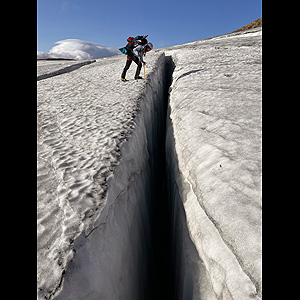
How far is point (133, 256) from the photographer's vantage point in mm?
917

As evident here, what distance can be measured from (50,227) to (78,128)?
75cm

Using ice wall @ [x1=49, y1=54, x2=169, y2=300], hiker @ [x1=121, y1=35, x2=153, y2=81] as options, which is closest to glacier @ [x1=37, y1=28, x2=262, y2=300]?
ice wall @ [x1=49, y1=54, x2=169, y2=300]

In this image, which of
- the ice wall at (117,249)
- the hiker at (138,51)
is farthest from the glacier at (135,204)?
the hiker at (138,51)

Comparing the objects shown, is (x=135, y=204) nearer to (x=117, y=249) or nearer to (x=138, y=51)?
(x=117, y=249)

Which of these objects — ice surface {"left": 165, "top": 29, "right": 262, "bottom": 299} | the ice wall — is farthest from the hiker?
the ice wall

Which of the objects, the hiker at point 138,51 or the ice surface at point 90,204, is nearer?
the ice surface at point 90,204

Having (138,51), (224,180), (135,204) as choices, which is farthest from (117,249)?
(138,51)

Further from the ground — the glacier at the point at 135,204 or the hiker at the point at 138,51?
the hiker at the point at 138,51

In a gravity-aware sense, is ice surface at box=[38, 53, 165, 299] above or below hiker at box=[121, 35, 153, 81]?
below

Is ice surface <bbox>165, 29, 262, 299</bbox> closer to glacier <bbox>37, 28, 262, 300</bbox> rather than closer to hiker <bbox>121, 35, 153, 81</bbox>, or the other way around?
glacier <bbox>37, 28, 262, 300</bbox>

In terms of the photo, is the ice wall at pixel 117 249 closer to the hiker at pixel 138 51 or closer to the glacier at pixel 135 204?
the glacier at pixel 135 204

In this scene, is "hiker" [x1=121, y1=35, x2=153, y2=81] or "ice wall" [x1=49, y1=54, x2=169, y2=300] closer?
"ice wall" [x1=49, y1=54, x2=169, y2=300]

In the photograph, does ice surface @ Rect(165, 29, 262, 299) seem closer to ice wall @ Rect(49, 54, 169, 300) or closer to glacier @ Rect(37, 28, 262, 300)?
glacier @ Rect(37, 28, 262, 300)
